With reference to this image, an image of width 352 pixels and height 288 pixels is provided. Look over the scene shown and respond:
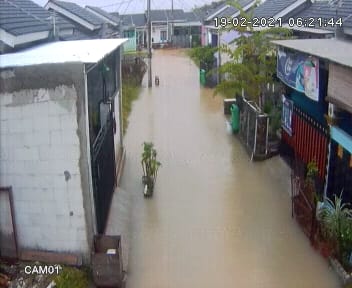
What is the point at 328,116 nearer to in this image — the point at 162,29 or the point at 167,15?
the point at 162,29

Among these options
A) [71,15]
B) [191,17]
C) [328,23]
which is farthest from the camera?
[191,17]

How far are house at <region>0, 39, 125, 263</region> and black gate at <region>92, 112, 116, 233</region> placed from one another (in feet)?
1.12

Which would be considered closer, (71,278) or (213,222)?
(71,278)

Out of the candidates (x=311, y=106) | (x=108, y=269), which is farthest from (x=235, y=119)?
(x=108, y=269)

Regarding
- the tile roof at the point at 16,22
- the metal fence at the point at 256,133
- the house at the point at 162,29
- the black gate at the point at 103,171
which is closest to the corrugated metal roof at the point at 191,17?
the house at the point at 162,29

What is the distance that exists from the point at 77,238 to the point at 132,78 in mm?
18553

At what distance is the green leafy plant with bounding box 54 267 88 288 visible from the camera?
5738mm

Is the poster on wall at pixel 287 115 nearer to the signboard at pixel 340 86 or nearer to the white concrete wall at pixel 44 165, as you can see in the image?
the signboard at pixel 340 86

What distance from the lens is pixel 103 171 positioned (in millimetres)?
7691

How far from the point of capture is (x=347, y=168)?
285 inches

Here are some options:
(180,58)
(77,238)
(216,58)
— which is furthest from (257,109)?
(180,58)

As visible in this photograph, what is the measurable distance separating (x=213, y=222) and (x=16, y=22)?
17.1 feet

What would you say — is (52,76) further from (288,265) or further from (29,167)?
(288,265)

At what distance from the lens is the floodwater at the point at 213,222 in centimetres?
655
